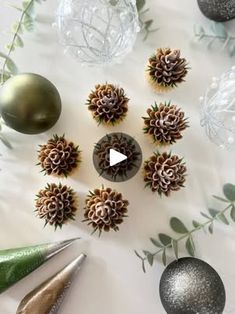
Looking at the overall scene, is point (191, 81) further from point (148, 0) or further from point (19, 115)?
point (19, 115)

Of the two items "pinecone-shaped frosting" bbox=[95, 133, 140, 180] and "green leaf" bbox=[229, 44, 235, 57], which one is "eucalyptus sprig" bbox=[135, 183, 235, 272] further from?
"green leaf" bbox=[229, 44, 235, 57]

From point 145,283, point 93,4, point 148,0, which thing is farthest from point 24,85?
point 145,283

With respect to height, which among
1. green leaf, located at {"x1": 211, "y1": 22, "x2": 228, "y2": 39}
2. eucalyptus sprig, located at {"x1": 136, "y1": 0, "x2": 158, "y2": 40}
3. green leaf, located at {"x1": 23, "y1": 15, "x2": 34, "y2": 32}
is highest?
green leaf, located at {"x1": 211, "y1": 22, "x2": 228, "y2": 39}

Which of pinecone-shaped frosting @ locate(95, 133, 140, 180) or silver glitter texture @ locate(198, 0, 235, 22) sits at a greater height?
silver glitter texture @ locate(198, 0, 235, 22)

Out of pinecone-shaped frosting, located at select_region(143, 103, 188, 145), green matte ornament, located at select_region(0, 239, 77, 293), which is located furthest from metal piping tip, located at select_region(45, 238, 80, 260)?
pinecone-shaped frosting, located at select_region(143, 103, 188, 145)

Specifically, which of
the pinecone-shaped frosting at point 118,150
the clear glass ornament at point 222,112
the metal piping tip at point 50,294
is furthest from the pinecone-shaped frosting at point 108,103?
the metal piping tip at point 50,294

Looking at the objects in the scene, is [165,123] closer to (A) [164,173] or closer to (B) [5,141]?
(A) [164,173]

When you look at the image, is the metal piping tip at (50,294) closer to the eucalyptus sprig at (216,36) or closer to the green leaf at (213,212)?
the green leaf at (213,212)
